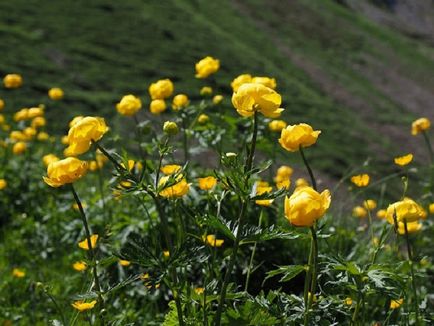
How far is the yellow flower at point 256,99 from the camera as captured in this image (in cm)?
132

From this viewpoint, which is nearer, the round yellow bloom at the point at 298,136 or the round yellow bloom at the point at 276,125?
the round yellow bloom at the point at 298,136

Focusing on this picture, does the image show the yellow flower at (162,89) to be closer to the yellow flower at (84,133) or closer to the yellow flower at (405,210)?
the yellow flower at (84,133)

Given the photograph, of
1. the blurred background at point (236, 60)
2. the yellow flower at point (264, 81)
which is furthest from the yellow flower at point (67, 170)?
the blurred background at point (236, 60)

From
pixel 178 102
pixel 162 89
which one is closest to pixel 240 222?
pixel 162 89

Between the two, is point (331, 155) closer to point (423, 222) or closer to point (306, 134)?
point (423, 222)

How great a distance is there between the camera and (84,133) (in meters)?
1.34

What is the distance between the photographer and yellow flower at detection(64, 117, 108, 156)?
52.8 inches

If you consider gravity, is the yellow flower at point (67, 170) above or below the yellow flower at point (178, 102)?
above

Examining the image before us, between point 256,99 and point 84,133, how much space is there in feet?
1.18

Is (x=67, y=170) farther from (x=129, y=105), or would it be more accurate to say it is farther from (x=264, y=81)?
(x=129, y=105)

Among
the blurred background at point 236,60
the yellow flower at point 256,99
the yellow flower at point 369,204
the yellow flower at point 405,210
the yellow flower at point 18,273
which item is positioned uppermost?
the yellow flower at point 256,99

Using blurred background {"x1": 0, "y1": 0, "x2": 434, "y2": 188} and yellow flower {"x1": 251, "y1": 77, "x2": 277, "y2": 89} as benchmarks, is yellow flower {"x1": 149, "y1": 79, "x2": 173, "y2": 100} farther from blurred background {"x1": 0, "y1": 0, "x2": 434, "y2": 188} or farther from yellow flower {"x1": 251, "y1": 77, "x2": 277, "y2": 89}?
blurred background {"x1": 0, "y1": 0, "x2": 434, "y2": 188}

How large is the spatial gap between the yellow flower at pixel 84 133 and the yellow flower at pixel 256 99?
0.29 meters

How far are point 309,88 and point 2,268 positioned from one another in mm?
8994
